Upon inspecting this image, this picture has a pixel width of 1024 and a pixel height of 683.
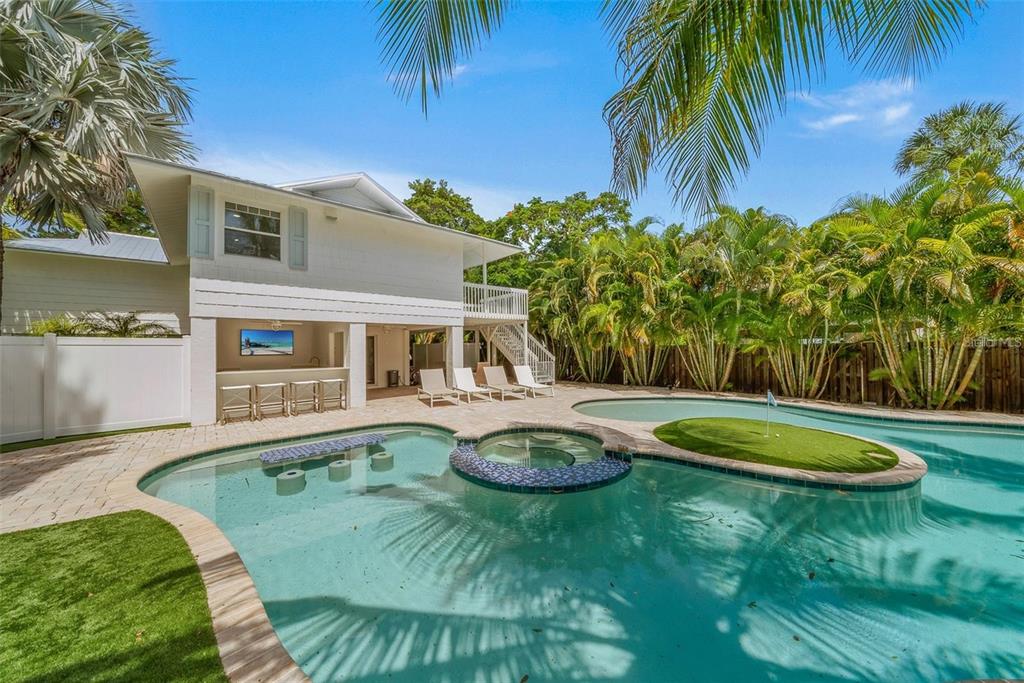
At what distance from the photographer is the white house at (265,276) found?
9453mm

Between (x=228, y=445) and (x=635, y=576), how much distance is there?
758 cm

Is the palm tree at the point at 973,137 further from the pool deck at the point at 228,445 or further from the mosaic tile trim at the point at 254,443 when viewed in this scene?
the mosaic tile trim at the point at 254,443

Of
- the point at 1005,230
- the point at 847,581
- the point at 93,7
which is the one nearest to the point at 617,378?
the point at 1005,230

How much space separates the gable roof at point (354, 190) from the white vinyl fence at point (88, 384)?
19.3 ft

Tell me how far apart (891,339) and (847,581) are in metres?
10.7

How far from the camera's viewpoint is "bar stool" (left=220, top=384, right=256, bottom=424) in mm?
9898

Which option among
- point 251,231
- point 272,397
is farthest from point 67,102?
point 272,397

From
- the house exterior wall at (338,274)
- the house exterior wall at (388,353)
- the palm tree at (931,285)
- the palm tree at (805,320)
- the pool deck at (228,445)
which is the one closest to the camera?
the pool deck at (228,445)

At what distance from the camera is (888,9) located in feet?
8.52

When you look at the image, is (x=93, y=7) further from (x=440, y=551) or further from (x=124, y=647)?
(x=440, y=551)

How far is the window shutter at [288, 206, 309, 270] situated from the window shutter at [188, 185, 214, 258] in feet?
5.82

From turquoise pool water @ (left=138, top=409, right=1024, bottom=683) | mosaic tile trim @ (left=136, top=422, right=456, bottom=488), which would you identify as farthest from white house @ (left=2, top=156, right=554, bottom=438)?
turquoise pool water @ (left=138, top=409, right=1024, bottom=683)

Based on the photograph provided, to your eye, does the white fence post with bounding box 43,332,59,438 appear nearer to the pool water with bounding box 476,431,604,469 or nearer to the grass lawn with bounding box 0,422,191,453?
the grass lawn with bounding box 0,422,191,453

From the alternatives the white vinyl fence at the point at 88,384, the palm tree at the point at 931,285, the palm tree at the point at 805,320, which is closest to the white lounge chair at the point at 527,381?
the palm tree at the point at 805,320
